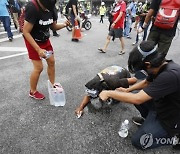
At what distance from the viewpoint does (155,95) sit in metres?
1.81

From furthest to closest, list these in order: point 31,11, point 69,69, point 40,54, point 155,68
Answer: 1. point 69,69
2. point 40,54
3. point 31,11
4. point 155,68

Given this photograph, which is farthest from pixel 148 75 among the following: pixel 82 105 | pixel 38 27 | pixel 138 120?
pixel 38 27

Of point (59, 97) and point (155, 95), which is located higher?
point (155, 95)

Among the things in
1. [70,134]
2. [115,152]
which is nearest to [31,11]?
[70,134]

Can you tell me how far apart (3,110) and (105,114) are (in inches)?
60.0

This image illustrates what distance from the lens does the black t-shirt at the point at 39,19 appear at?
252cm

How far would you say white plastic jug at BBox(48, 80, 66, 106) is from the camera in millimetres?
3035

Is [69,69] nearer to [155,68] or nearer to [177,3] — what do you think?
[177,3]

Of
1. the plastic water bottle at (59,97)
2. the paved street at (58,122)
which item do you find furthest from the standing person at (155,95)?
the plastic water bottle at (59,97)

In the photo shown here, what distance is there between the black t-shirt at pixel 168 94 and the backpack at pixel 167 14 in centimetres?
A: 154

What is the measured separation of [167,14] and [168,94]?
5.72 feet

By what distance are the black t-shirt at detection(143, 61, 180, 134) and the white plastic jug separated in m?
1.49

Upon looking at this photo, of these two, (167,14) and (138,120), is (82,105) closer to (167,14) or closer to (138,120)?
(138,120)

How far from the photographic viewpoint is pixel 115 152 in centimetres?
229
